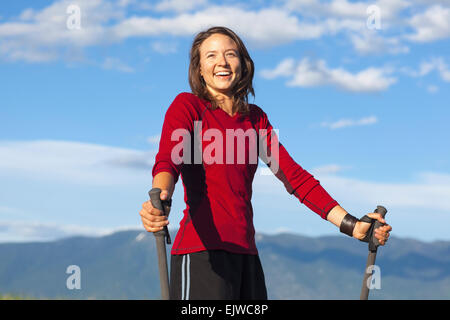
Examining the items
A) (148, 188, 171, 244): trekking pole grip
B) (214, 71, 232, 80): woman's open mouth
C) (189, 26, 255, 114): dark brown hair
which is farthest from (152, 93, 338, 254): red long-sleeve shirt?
(148, 188, 171, 244): trekking pole grip

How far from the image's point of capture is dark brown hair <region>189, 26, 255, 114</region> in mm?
4461

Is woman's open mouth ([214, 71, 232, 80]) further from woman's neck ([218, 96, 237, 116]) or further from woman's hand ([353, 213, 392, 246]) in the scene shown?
woman's hand ([353, 213, 392, 246])

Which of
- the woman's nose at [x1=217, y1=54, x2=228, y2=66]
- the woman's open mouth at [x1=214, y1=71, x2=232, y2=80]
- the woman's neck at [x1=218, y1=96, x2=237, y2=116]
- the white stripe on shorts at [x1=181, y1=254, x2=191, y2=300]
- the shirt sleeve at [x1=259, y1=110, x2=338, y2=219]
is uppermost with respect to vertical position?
the woman's nose at [x1=217, y1=54, x2=228, y2=66]

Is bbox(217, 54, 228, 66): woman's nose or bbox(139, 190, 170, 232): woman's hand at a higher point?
bbox(217, 54, 228, 66): woman's nose

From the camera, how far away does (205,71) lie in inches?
176

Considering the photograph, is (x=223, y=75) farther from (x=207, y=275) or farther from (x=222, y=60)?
(x=207, y=275)

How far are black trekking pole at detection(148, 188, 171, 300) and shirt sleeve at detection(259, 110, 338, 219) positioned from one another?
1318 mm

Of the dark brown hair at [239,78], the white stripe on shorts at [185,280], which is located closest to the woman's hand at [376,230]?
the dark brown hair at [239,78]

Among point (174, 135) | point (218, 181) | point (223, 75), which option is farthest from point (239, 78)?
point (218, 181)

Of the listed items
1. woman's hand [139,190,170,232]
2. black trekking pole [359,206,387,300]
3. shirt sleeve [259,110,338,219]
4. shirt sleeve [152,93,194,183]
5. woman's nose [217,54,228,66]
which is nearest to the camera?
woman's hand [139,190,170,232]

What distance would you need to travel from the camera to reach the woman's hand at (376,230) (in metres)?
4.31

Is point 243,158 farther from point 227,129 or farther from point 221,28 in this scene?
point 221,28
